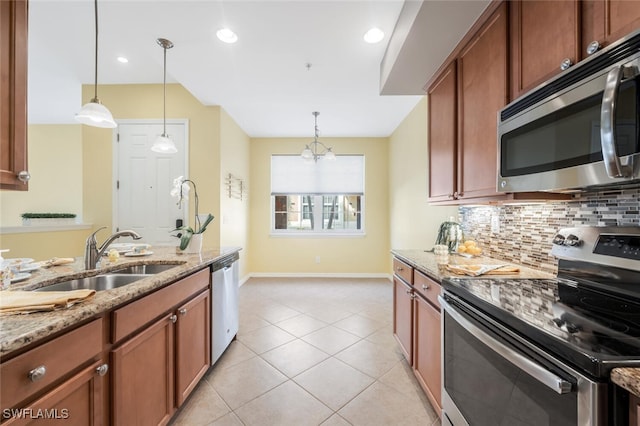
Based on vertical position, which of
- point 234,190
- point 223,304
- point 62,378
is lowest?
point 223,304

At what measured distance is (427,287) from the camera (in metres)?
1.71

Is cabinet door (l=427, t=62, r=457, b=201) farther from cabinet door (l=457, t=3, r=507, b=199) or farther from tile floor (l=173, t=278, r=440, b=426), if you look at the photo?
tile floor (l=173, t=278, r=440, b=426)

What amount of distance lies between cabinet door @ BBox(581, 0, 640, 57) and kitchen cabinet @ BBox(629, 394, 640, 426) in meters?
1.04

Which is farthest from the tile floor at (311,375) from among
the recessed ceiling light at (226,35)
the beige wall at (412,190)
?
the recessed ceiling light at (226,35)

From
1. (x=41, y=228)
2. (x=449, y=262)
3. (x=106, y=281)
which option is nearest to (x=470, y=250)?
(x=449, y=262)

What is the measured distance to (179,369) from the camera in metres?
1.62

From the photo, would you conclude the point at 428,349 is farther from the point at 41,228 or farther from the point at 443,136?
the point at 41,228

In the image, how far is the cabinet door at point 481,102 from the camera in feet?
4.90

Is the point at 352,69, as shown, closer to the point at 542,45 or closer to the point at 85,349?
the point at 542,45

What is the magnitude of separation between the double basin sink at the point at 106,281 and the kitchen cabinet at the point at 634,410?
79.5 inches

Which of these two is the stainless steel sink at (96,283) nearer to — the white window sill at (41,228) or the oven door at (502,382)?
the oven door at (502,382)

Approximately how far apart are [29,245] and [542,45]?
204 inches

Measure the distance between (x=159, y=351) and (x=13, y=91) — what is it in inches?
51.5

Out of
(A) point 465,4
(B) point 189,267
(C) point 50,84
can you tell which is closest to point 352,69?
(A) point 465,4
